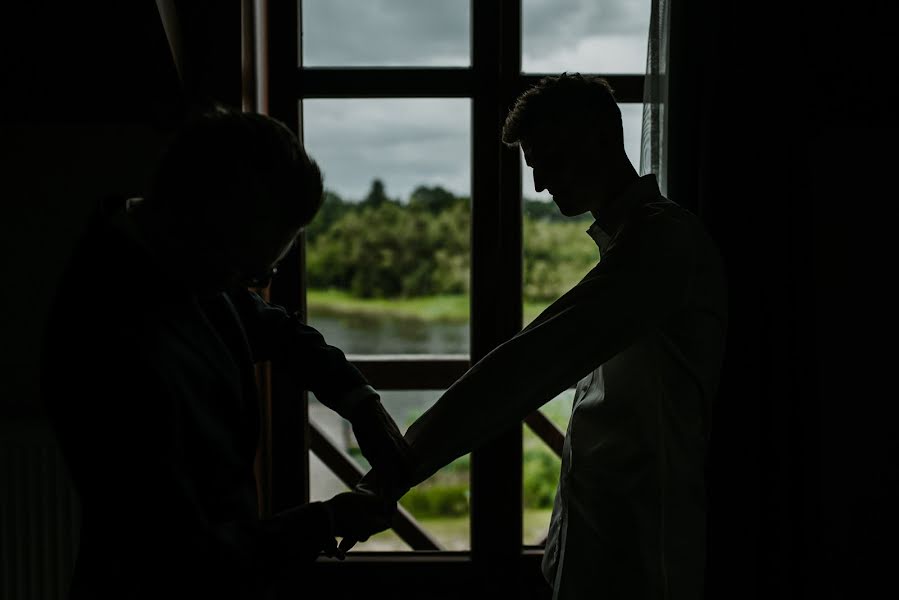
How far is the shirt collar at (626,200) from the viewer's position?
118 centimetres

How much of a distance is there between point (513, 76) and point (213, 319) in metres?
1.39

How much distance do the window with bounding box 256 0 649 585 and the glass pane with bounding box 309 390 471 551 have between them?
0.05 ft

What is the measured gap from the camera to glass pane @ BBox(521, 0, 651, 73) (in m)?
2.07

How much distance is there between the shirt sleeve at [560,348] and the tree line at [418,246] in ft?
3.51

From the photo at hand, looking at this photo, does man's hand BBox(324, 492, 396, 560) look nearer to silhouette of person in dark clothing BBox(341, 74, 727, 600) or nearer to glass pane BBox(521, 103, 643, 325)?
silhouette of person in dark clothing BBox(341, 74, 727, 600)

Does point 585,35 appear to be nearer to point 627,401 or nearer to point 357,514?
point 627,401

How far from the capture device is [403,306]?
2.18 meters

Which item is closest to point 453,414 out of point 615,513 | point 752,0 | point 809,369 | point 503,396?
point 503,396

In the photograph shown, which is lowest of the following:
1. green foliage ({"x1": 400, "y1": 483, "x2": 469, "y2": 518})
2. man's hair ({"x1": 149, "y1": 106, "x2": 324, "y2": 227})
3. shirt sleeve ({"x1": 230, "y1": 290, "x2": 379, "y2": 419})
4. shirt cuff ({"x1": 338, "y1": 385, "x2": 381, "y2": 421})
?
green foliage ({"x1": 400, "y1": 483, "x2": 469, "y2": 518})

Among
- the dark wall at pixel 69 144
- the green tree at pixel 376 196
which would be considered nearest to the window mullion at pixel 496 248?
the green tree at pixel 376 196

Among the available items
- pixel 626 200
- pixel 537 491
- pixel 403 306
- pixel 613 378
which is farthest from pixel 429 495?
pixel 626 200

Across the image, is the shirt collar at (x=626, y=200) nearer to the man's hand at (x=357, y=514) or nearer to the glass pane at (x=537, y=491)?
the man's hand at (x=357, y=514)

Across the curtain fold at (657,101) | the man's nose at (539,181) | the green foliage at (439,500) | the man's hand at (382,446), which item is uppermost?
the curtain fold at (657,101)

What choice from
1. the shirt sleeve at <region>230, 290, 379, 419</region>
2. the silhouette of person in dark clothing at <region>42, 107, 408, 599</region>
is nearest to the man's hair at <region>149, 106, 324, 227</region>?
the silhouette of person in dark clothing at <region>42, 107, 408, 599</region>
